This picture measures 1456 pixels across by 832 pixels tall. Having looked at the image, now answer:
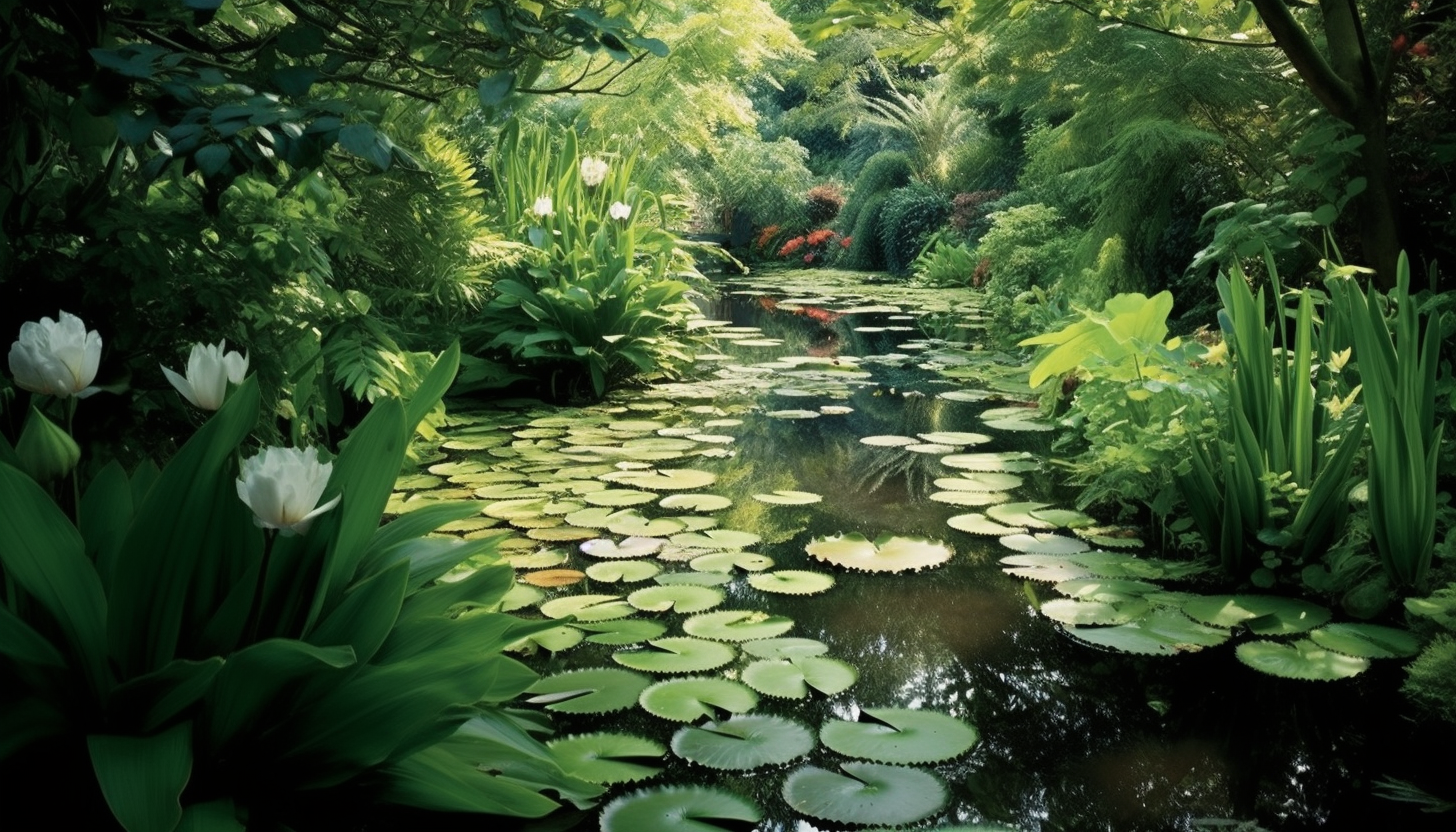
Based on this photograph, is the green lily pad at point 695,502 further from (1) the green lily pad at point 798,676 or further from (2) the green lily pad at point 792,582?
(1) the green lily pad at point 798,676

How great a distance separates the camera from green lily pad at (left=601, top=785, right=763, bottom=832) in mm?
1374

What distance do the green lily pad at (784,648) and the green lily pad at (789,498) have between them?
97 centimetres

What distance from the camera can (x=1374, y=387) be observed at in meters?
1.97

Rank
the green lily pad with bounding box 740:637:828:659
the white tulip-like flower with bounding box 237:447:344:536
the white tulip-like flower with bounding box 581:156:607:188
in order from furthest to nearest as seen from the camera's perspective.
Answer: the white tulip-like flower with bounding box 581:156:607:188, the green lily pad with bounding box 740:637:828:659, the white tulip-like flower with bounding box 237:447:344:536

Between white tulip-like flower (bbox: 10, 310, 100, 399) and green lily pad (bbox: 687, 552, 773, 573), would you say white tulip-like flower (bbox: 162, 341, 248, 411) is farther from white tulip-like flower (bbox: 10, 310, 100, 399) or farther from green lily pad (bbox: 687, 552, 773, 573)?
green lily pad (bbox: 687, 552, 773, 573)

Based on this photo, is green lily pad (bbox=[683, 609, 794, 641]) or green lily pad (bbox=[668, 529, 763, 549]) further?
green lily pad (bbox=[668, 529, 763, 549])

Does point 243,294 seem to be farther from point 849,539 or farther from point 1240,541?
point 1240,541

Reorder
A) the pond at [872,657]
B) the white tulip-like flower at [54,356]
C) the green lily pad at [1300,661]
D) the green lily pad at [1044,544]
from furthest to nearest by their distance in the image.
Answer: the green lily pad at [1044,544], the green lily pad at [1300,661], the pond at [872,657], the white tulip-like flower at [54,356]

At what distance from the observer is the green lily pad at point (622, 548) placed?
253 cm

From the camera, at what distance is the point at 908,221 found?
Answer: 1288 cm

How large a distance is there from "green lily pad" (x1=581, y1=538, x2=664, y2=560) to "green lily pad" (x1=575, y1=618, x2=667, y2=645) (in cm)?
42

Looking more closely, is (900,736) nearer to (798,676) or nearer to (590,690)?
(798,676)

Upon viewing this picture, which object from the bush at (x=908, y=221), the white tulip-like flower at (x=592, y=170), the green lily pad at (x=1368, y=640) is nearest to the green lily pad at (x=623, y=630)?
the green lily pad at (x=1368, y=640)

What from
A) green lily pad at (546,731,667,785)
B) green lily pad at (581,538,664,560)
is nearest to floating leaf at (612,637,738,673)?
green lily pad at (546,731,667,785)
